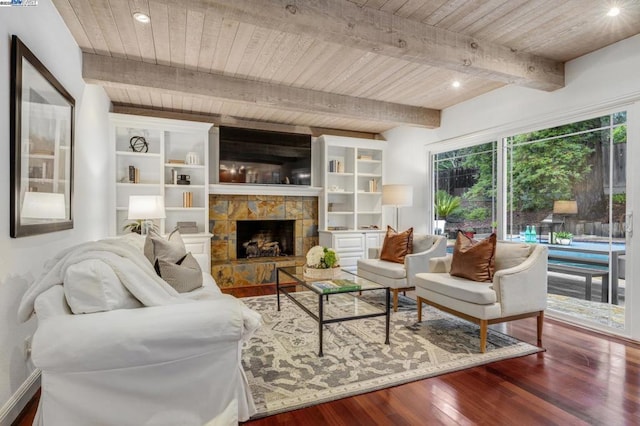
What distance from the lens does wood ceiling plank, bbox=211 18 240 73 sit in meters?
2.59

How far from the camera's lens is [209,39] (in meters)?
2.79

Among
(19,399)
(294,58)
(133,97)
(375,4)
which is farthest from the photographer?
(133,97)

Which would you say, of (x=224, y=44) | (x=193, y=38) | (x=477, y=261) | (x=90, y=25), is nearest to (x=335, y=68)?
(x=224, y=44)

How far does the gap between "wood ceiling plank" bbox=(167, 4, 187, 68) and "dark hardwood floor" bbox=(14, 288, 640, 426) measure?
267 centimetres

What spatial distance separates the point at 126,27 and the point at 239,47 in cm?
86

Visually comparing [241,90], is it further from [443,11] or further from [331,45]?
[443,11]

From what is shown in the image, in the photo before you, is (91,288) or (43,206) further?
(43,206)

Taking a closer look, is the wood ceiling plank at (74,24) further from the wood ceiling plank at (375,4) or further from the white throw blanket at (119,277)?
the wood ceiling plank at (375,4)

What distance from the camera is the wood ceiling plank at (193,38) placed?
2484 millimetres

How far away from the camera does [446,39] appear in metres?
2.67

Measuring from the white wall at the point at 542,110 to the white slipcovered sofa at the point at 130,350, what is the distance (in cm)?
334

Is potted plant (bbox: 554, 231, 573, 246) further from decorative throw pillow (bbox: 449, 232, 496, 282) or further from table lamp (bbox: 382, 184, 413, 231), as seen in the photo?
table lamp (bbox: 382, 184, 413, 231)

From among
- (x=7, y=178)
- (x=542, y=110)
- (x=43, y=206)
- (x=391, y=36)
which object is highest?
(x=391, y=36)

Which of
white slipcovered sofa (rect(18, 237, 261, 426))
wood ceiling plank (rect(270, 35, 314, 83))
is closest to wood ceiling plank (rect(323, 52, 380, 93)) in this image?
wood ceiling plank (rect(270, 35, 314, 83))
